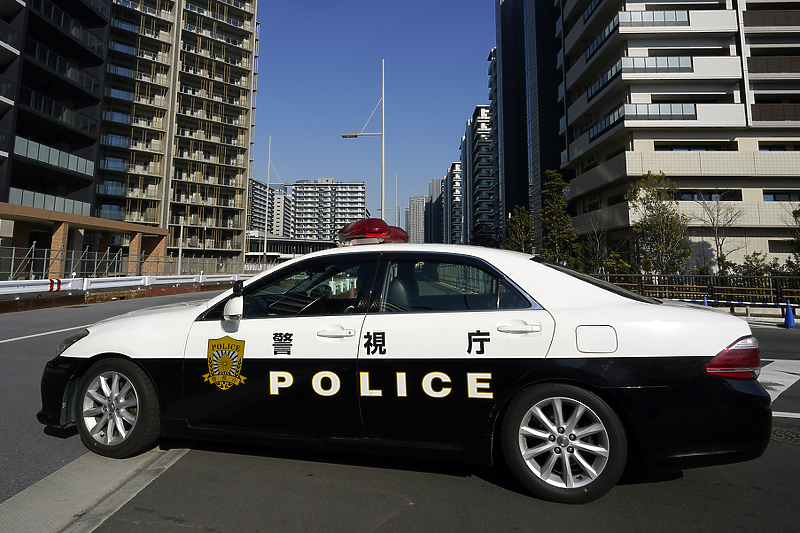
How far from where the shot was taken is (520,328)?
2787 millimetres

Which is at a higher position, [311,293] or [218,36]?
[218,36]

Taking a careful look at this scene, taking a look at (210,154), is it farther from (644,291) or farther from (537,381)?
(537,381)

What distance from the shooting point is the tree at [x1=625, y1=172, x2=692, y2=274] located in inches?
974

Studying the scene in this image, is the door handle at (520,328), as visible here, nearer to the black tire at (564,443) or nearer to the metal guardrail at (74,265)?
the black tire at (564,443)

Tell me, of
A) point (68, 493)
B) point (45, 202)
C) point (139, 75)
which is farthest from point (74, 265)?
point (139, 75)

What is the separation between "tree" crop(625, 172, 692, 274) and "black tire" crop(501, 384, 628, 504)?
81.4 ft

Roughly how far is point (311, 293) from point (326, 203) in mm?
191881

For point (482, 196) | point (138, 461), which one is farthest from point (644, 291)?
point (482, 196)

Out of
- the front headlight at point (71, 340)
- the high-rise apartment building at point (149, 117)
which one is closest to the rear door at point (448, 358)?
the front headlight at point (71, 340)

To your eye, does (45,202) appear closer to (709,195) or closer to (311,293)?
(311,293)

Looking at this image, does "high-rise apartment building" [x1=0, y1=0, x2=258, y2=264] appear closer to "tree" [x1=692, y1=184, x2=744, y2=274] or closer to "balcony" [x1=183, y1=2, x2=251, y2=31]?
"balcony" [x1=183, y1=2, x2=251, y2=31]

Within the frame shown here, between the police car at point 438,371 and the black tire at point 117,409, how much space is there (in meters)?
0.01

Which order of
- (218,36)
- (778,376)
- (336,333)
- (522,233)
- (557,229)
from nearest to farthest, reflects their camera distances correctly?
(336,333) < (778,376) < (557,229) < (522,233) < (218,36)

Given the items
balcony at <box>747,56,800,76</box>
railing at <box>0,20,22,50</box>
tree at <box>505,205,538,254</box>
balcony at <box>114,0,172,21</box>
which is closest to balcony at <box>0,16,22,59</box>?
railing at <box>0,20,22,50</box>
